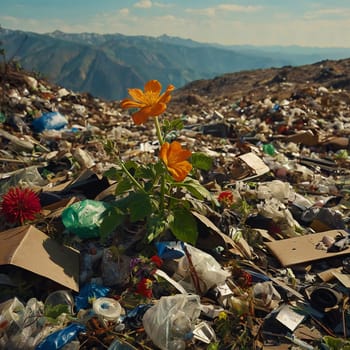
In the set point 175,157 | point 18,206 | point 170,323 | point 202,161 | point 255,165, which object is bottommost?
point 170,323

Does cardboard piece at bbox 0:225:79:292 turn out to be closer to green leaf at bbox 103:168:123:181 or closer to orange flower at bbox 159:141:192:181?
green leaf at bbox 103:168:123:181

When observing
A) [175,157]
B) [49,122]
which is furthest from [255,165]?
[49,122]

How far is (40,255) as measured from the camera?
221 cm

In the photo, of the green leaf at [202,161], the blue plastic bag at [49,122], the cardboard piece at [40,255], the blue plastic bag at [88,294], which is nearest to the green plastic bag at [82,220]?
the cardboard piece at [40,255]

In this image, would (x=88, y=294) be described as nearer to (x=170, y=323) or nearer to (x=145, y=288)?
(x=145, y=288)

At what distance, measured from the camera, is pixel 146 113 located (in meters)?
2.06

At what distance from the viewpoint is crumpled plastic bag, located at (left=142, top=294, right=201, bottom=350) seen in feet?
5.88

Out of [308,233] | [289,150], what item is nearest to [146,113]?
[308,233]

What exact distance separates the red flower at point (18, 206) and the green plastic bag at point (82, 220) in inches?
8.9

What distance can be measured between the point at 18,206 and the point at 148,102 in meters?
1.12

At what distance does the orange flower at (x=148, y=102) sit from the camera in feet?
6.73

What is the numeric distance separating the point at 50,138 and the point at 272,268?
4462 millimetres

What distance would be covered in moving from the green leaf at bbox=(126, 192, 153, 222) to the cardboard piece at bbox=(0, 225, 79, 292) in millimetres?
516

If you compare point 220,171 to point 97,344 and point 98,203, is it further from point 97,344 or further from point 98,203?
point 97,344
